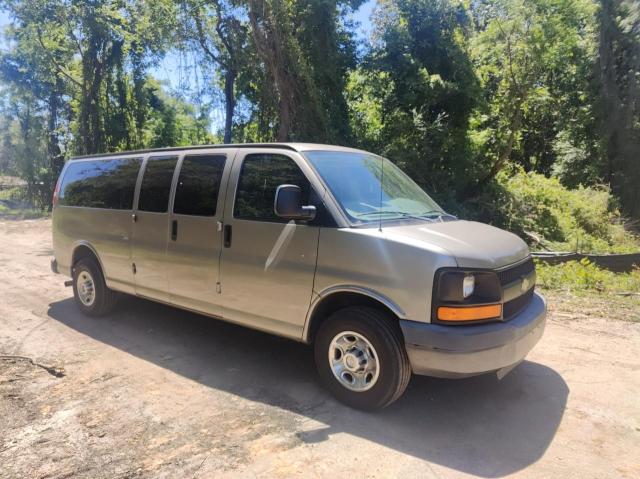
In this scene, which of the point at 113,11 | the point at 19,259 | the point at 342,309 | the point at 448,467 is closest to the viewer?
the point at 448,467

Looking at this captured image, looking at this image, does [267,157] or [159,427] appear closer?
[159,427]

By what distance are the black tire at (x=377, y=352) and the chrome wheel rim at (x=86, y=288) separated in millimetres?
3648

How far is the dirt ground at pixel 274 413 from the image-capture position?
301 centimetres

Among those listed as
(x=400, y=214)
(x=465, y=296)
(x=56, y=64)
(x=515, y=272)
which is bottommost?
(x=465, y=296)

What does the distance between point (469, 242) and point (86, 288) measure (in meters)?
4.90

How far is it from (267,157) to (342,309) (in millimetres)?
1533

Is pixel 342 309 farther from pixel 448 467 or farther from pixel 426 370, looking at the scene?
pixel 448 467

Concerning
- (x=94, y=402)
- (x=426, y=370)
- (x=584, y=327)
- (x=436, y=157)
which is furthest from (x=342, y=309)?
(x=436, y=157)

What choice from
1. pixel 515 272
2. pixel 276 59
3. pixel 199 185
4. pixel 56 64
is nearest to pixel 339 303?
pixel 515 272

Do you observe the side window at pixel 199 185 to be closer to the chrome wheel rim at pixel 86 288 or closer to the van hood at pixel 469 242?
the van hood at pixel 469 242

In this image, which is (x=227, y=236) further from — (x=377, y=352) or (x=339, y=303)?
(x=377, y=352)

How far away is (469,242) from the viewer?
349 cm

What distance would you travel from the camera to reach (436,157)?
1465cm

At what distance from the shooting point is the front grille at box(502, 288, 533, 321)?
11.4ft
